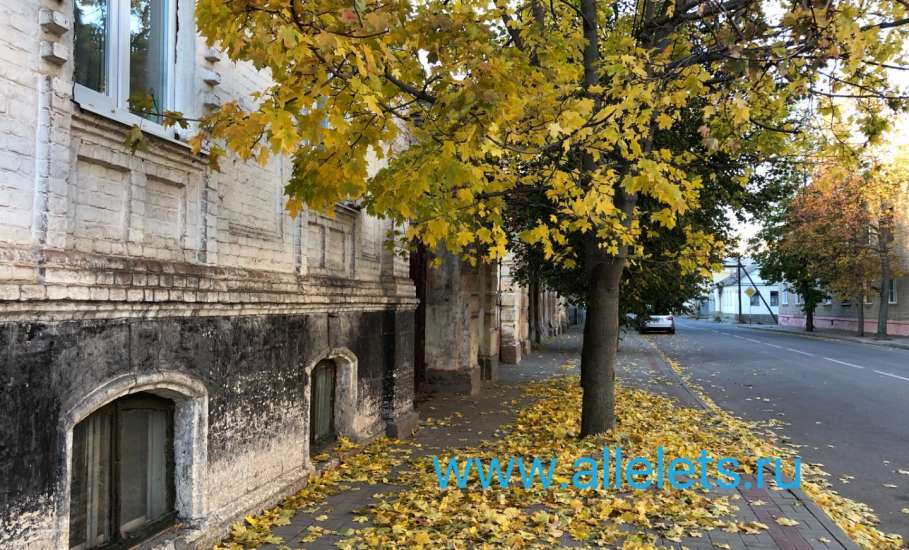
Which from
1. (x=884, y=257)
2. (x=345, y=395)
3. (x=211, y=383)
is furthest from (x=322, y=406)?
(x=884, y=257)

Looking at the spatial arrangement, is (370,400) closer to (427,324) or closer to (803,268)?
(427,324)

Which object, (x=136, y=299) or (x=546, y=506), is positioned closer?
(x=136, y=299)

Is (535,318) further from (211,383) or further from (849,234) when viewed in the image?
(211,383)

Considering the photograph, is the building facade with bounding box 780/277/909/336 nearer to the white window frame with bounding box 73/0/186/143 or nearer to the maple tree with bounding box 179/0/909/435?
the maple tree with bounding box 179/0/909/435

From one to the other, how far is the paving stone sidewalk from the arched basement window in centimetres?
94

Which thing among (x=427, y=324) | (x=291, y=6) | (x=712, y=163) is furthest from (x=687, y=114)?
(x=291, y=6)

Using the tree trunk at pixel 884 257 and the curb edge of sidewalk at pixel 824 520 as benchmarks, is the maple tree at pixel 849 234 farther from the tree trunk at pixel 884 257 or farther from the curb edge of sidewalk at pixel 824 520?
the curb edge of sidewalk at pixel 824 520

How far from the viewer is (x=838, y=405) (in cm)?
1088

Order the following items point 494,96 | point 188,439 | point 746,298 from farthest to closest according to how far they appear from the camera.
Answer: point 746,298 < point 188,439 < point 494,96

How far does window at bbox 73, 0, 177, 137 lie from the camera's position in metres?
3.82

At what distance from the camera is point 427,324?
12453 mm

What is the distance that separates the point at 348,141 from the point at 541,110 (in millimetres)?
1655

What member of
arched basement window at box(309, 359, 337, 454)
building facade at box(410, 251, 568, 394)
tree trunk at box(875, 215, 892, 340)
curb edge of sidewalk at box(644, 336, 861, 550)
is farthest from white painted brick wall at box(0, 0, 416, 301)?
tree trunk at box(875, 215, 892, 340)

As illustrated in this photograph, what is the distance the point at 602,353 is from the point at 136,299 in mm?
5280
